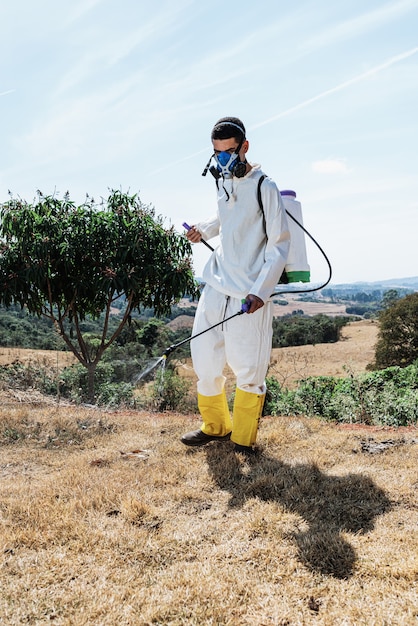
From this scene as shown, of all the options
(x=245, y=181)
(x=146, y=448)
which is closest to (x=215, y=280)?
(x=245, y=181)

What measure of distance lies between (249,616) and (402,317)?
24.4 m

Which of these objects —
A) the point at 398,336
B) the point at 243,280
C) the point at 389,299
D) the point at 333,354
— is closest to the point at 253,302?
the point at 243,280

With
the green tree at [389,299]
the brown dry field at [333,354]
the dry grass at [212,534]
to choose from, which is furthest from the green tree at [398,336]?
the dry grass at [212,534]

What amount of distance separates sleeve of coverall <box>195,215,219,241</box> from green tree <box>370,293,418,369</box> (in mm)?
20748

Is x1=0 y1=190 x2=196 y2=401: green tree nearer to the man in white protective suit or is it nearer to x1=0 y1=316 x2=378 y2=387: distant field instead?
the man in white protective suit

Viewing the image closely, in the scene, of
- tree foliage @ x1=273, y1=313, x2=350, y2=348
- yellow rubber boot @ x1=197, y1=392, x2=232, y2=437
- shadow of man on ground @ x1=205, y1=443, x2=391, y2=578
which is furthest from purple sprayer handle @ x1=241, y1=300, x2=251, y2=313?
tree foliage @ x1=273, y1=313, x2=350, y2=348

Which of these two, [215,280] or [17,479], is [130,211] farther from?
[17,479]

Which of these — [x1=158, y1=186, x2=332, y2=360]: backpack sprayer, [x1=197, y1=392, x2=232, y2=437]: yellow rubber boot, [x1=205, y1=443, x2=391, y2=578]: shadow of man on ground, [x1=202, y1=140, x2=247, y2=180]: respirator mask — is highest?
[x1=202, y1=140, x2=247, y2=180]: respirator mask

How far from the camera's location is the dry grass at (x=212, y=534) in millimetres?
1869

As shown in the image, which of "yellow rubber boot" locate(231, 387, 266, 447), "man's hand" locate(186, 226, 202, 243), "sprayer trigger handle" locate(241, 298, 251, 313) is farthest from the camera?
"man's hand" locate(186, 226, 202, 243)

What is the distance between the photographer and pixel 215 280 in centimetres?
353

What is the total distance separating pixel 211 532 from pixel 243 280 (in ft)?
5.36

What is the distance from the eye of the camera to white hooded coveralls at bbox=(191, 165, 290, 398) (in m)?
3.30

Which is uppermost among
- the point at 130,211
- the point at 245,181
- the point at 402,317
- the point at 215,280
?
the point at 130,211
